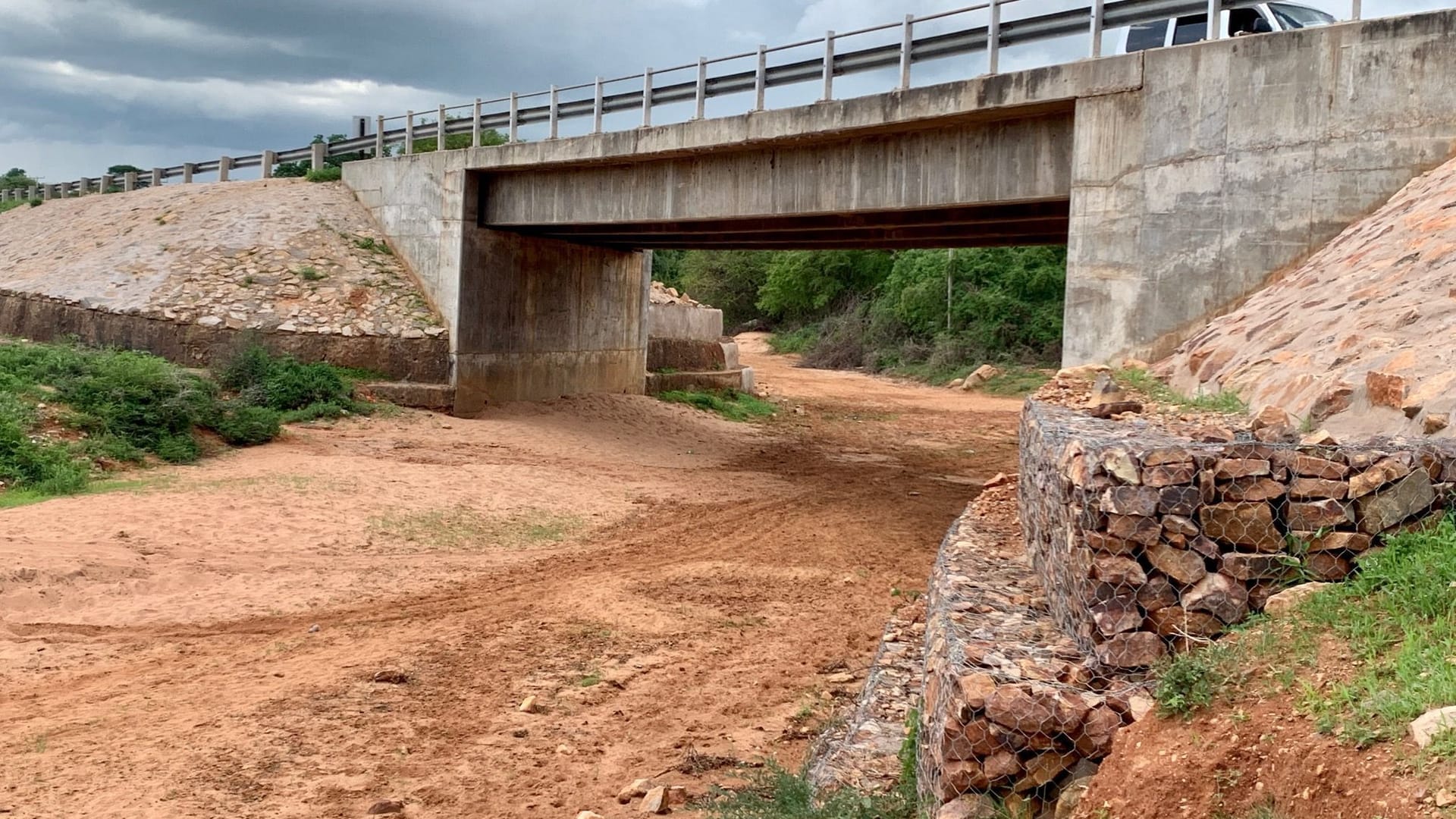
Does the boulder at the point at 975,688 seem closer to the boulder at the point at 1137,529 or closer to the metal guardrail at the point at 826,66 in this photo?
the boulder at the point at 1137,529

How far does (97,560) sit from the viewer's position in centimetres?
1095

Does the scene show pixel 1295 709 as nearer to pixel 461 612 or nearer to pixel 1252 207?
pixel 461 612

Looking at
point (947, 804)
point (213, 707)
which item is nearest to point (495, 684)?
point (213, 707)

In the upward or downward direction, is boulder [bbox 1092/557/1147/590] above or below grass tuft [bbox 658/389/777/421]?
above

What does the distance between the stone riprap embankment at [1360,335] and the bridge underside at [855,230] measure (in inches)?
166

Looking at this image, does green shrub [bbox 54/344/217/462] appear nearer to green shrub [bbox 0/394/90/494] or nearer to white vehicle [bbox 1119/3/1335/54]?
green shrub [bbox 0/394/90/494]

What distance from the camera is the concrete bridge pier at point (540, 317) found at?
920 inches

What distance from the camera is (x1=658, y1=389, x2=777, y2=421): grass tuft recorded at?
2834cm

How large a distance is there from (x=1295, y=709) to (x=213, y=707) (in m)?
6.60

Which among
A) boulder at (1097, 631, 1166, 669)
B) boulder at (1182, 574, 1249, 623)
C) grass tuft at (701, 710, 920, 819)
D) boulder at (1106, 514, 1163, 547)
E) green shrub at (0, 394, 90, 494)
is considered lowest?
grass tuft at (701, 710, 920, 819)

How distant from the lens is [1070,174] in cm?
1352

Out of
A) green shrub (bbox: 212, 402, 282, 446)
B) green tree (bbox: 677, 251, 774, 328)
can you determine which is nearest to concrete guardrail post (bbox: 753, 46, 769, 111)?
green shrub (bbox: 212, 402, 282, 446)

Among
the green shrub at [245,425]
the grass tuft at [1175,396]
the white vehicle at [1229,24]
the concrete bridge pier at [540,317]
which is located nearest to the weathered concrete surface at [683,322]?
the concrete bridge pier at [540,317]

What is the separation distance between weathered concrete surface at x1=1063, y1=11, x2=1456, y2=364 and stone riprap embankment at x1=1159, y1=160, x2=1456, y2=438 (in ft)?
1.48
